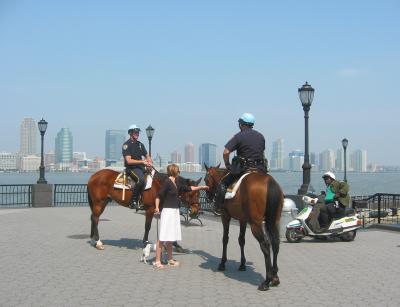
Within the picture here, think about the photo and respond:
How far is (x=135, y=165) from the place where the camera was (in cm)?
1202

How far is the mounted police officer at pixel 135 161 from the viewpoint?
38.7 ft

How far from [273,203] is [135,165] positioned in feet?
15.4

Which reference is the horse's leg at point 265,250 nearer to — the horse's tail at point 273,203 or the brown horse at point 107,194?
the horse's tail at point 273,203

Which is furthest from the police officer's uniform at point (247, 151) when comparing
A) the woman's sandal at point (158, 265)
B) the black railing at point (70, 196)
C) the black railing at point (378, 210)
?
the black railing at point (70, 196)

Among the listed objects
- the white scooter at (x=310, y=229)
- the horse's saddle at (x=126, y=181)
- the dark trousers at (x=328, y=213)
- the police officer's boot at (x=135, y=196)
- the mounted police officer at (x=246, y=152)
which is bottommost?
the white scooter at (x=310, y=229)

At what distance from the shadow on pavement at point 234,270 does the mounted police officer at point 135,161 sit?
79.6 inches

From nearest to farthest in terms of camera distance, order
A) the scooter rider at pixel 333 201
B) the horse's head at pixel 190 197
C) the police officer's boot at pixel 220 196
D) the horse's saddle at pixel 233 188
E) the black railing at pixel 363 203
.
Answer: the horse's saddle at pixel 233 188, the police officer's boot at pixel 220 196, the horse's head at pixel 190 197, the scooter rider at pixel 333 201, the black railing at pixel 363 203

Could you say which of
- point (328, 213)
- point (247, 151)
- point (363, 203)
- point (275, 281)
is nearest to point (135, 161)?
point (247, 151)

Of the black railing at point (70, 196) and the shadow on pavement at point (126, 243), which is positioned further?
the black railing at point (70, 196)

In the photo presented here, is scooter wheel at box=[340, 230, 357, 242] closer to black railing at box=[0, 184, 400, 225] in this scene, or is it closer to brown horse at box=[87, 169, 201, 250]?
black railing at box=[0, 184, 400, 225]

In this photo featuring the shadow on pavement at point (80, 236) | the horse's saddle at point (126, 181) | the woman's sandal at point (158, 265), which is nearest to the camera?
the woman's sandal at point (158, 265)

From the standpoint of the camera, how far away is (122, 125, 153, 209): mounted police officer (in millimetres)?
11797

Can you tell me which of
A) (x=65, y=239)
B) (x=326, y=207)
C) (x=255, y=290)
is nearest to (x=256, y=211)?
(x=255, y=290)

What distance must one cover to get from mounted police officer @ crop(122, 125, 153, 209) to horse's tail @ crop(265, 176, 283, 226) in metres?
4.23
